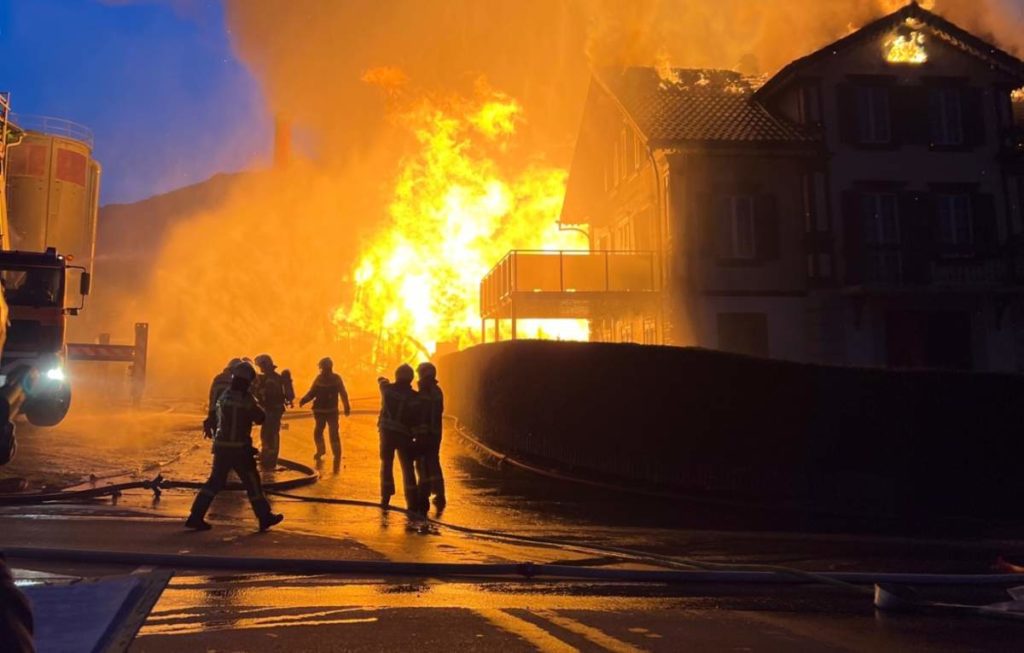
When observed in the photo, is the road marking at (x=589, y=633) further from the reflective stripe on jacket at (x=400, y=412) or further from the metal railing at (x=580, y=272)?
the metal railing at (x=580, y=272)

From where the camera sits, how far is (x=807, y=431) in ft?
35.5

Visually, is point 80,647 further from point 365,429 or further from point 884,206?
point 884,206

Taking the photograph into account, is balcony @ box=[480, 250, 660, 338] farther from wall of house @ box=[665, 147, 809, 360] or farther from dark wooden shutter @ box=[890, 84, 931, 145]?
dark wooden shutter @ box=[890, 84, 931, 145]

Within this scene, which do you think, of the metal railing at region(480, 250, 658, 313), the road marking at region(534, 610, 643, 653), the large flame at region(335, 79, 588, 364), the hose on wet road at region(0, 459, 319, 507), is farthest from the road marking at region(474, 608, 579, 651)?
the large flame at region(335, 79, 588, 364)

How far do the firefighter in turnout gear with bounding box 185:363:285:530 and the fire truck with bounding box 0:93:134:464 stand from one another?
633 centimetres

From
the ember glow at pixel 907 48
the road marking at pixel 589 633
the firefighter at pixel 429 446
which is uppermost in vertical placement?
the ember glow at pixel 907 48

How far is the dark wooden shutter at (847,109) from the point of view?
20.8 metres

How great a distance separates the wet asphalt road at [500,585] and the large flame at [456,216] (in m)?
20.5

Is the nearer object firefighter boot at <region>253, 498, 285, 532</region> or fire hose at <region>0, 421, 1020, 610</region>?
fire hose at <region>0, 421, 1020, 610</region>

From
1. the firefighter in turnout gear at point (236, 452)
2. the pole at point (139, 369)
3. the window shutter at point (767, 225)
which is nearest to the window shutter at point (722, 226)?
the window shutter at point (767, 225)

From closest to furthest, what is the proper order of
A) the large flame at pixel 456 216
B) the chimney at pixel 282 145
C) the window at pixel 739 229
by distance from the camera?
the window at pixel 739 229, the large flame at pixel 456 216, the chimney at pixel 282 145

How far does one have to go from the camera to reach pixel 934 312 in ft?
66.8

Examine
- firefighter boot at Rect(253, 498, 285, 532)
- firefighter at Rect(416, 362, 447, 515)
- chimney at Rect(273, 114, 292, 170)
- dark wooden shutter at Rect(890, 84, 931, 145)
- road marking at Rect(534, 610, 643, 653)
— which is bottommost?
road marking at Rect(534, 610, 643, 653)

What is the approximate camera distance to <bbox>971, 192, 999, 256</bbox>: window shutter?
20672 mm
